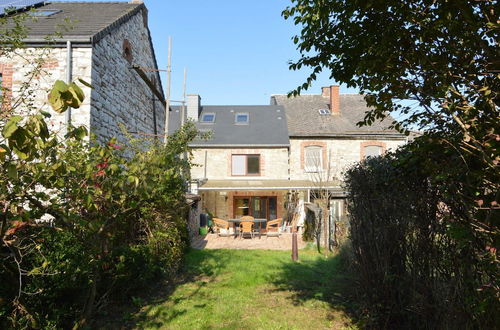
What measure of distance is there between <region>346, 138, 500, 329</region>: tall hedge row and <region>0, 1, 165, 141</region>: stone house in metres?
4.95

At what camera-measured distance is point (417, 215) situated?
→ 3.88 m

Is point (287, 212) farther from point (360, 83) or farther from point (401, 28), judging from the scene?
point (401, 28)

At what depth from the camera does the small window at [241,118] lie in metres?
22.0

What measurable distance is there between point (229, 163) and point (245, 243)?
696 cm

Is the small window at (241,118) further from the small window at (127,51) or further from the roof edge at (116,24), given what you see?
the small window at (127,51)

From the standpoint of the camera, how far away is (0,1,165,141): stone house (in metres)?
7.33

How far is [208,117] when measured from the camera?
74.5ft

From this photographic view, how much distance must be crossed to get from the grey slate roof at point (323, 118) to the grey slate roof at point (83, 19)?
39.8 ft

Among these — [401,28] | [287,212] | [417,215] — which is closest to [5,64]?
[401,28]

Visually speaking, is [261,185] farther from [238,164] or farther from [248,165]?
[238,164]

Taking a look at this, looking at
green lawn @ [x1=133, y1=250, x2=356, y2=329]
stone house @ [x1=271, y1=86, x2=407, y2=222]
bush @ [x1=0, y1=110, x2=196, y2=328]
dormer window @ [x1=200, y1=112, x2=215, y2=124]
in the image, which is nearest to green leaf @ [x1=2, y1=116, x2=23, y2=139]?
bush @ [x1=0, y1=110, x2=196, y2=328]

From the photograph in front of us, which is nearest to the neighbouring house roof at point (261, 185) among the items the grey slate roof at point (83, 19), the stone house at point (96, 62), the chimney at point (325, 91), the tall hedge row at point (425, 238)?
the stone house at point (96, 62)

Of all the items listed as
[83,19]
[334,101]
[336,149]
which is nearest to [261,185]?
[336,149]

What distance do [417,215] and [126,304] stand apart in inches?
202
